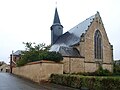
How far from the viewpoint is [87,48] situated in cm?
4516

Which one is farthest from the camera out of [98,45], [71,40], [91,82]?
[71,40]

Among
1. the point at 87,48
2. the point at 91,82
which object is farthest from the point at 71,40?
the point at 91,82

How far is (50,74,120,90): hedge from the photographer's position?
50.6ft

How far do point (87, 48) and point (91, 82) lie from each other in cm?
2746

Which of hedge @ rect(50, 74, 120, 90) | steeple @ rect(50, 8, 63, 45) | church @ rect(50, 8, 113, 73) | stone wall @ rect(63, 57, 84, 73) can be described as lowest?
hedge @ rect(50, 74, 120, 90)

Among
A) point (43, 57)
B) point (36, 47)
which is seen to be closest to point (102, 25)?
point (36, 47)

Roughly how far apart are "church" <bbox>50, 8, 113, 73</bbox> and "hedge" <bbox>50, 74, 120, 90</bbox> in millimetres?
17550

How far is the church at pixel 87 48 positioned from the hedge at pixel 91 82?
17.5 m

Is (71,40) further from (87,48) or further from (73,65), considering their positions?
(73,65)

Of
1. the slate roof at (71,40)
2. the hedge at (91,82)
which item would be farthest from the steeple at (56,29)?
Result: the hedge at (91,82)

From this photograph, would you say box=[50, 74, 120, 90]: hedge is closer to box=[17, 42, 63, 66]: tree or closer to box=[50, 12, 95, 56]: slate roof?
Result: box=[17, 42, 63, 66]: tree

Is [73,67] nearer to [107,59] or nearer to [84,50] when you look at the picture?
[84,50]

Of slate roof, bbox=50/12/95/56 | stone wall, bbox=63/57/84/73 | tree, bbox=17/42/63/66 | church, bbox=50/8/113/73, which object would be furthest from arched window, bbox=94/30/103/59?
tree, bbox=17/42/63/66

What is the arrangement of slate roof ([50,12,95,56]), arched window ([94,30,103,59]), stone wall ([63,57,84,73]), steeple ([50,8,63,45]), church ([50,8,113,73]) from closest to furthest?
1. stone wall ([63,57,84,73])
2. church ([50,8,113,73])
3. slate roof ([50,12,95,56])
4. arched window ([94,30,103,59])
5. steeple ([50,8,63,45])
